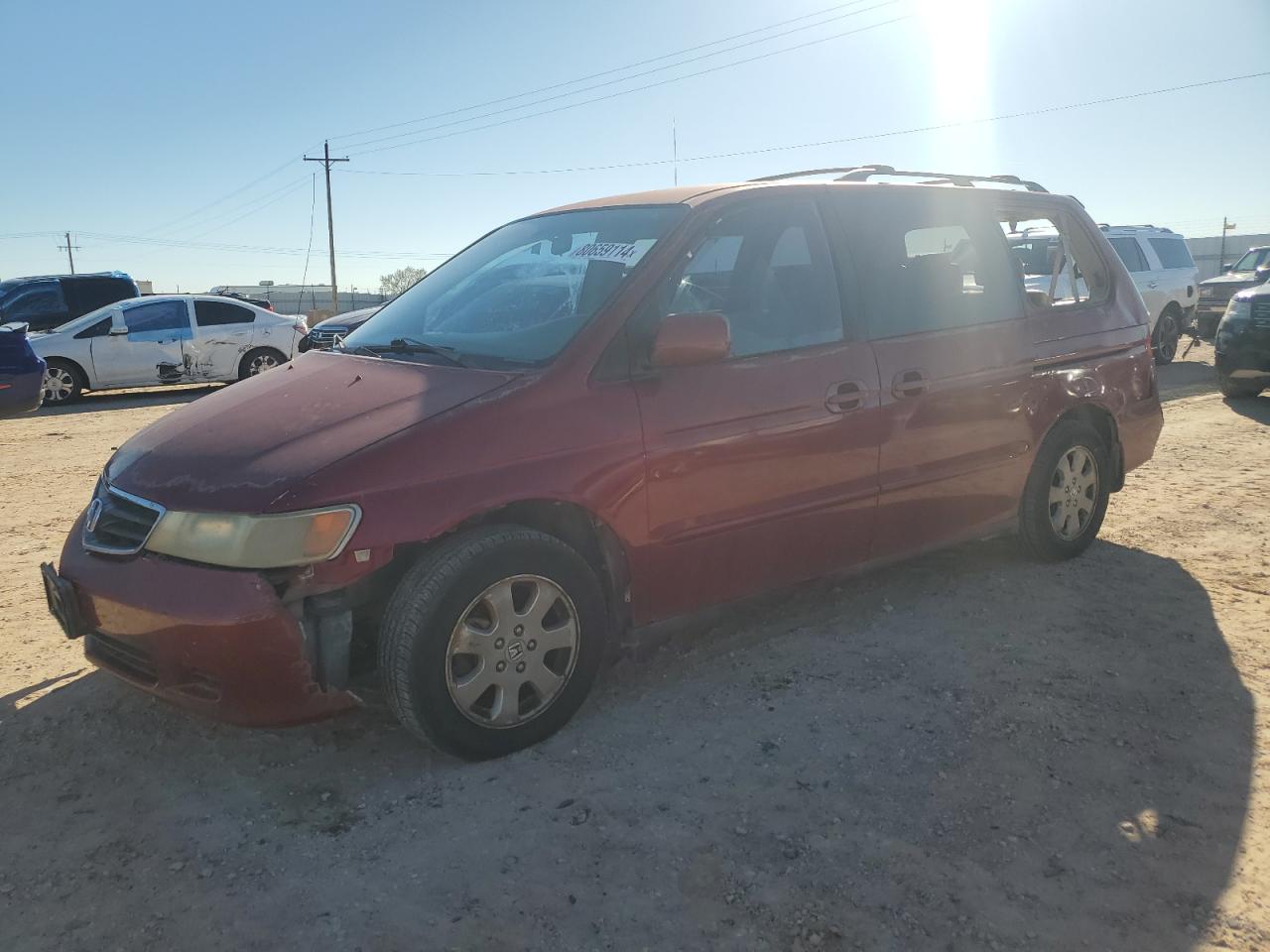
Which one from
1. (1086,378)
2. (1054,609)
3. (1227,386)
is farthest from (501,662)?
(1227,386)

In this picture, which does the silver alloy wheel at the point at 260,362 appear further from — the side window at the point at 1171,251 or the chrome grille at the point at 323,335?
the side window at the point at 1171,251

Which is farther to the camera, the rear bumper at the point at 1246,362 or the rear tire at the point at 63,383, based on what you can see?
the rear tire at the point at 63,383

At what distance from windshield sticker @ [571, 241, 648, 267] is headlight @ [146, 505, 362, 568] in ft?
4.48

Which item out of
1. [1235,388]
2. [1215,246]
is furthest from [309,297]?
[1235,388]

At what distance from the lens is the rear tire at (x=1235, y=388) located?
34.6 ft

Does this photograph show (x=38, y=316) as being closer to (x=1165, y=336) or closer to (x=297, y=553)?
(x=297, y=553)

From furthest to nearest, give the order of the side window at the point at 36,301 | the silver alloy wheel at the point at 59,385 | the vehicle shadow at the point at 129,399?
the side window at the point at 36,301
the silver alloy wheel at the point at 59,385
the vehicle shadow at the point at 129,399

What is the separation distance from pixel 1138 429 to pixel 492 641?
387 cm

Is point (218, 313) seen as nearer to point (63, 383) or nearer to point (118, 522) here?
point (63, 383)

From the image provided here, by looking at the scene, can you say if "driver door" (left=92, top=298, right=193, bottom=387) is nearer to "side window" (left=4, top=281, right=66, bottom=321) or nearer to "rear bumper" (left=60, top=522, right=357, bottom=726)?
"side window" (left=4, top=281, right=66, bottom=321)

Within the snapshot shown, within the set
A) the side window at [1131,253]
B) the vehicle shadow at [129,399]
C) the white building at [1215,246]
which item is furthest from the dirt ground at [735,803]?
the white building at [1215,246]

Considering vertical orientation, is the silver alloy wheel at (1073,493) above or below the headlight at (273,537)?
below

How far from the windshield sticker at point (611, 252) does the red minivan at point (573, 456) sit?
0.6 inches

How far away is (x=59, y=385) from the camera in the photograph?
12.9m
